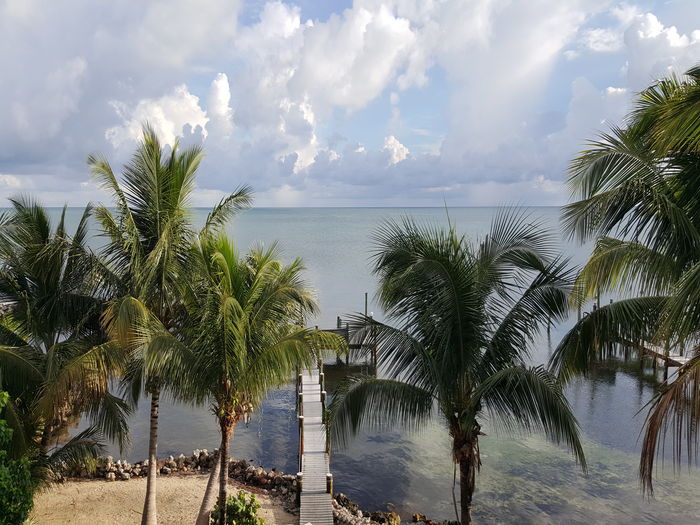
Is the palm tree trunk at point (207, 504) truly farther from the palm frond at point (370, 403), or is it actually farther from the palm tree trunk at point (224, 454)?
the palm frond at point (370, 403)

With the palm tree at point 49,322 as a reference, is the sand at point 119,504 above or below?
below

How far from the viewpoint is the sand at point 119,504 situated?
A: 10.9 metres

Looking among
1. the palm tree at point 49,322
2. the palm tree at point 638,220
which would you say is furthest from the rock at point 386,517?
the palm tree at point 638,220

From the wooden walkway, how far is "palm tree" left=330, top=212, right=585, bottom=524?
5.10 feet

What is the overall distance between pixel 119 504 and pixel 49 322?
16.9 feet

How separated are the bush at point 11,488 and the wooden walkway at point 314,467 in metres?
4.08

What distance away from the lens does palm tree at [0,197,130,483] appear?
7.93 metres

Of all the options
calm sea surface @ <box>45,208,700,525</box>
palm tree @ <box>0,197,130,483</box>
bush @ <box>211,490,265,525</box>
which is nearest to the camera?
palm tree @ <box>0,197,130,483</box>

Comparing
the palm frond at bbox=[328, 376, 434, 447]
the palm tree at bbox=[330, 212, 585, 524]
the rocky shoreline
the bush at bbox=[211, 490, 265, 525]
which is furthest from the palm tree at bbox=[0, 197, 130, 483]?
the palm tree at bbox=[330, 212, 585, 524]

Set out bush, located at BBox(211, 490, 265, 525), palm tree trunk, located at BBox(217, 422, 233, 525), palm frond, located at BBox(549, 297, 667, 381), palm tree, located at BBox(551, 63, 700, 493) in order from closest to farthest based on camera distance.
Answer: palm tree, located at BBox(551, 63, 700, 493), palm frond, located at BBox(549, 297, 667, 381), palm tree trunk, located at BBox(217, 422, 233, 525), bush, located at BBox(211, 490, 265, 525)

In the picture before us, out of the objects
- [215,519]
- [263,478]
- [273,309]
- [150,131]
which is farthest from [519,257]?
[263,478]

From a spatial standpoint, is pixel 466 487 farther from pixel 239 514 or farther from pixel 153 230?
Result: pixel 153 230

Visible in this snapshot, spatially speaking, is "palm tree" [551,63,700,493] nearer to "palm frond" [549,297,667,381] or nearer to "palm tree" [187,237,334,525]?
"palm frond" [549,297,667,381]

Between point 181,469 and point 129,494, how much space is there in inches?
82.1
